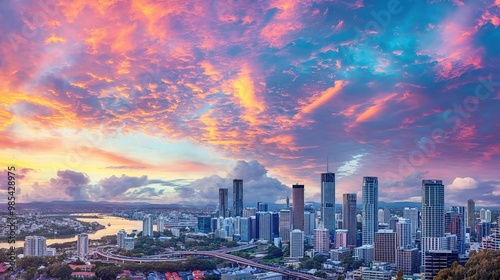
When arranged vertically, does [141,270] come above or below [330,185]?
below

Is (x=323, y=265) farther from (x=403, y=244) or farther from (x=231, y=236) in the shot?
(x=231, y=236)

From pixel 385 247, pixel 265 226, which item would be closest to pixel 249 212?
pixel 265 226

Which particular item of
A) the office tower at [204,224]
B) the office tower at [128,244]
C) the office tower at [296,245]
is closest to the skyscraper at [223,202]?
the office tower at [204,224]

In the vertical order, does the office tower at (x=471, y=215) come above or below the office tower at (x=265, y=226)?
above

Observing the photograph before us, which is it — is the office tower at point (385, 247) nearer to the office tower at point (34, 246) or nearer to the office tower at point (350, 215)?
the office tower at point (350, 215)

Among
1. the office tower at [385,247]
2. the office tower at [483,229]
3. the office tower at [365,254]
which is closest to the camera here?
the office tower at [385,247]

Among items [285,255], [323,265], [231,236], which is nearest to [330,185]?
[231,236]

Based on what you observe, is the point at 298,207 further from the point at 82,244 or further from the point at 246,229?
the point at 82,244
